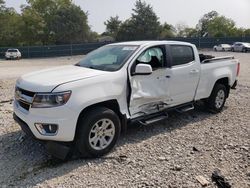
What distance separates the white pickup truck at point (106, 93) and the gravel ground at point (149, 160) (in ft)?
1.00

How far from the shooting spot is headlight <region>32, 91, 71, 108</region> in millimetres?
3949

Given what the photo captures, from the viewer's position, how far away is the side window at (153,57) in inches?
203

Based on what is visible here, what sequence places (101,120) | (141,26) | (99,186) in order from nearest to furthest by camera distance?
(99,186) → (101,120) → (141,26)

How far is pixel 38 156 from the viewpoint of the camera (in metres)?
4.50

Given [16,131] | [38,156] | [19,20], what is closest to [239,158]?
[38,156]

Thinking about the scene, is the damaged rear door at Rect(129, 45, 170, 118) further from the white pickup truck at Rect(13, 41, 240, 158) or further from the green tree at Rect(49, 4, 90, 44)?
the green tree at Rect(49, 4, 90, 44)

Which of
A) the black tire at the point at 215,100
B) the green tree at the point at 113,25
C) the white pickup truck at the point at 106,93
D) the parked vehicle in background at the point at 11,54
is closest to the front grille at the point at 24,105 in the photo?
the white pickup truck at the point at 106,93

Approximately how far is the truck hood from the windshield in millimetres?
286

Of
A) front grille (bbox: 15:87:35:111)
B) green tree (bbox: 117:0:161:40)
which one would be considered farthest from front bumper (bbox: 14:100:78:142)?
green tree (bbox: 117:0:161:40)

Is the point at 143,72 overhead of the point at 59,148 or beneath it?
overhead

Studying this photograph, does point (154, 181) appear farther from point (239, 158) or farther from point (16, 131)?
point (16, 131)

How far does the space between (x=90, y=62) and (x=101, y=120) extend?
1.45 m

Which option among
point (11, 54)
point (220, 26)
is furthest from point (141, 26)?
point (220, 26)

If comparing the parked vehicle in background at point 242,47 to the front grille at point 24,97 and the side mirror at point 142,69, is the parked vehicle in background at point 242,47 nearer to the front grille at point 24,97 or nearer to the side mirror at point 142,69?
the side mirror at point 142,69
